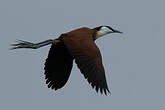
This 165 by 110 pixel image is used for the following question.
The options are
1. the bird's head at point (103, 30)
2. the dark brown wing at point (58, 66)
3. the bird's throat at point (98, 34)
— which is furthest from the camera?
the bird's head at point (103, 30)

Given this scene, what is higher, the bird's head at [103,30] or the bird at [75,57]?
the bird's head at [103,30]

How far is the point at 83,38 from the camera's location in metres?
16.3

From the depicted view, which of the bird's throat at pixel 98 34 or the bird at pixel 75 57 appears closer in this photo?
the bird at pixel 75 57

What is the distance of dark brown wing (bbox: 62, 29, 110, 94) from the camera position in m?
15.2

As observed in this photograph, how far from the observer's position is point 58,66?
1723 centimetres

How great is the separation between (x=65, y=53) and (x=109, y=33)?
2.42 m

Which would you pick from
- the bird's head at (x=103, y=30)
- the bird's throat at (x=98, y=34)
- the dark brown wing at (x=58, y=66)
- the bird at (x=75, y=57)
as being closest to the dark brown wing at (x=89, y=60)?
the bird at (x=75, y=57)

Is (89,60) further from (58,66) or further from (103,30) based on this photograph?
(103,30)

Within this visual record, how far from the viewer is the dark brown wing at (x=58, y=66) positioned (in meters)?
17.1

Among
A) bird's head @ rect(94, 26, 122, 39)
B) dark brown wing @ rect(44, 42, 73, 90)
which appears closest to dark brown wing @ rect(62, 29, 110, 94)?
dark brown wing @ rect(44, 42, 73, 90)

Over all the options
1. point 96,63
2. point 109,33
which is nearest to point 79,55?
point 96,63

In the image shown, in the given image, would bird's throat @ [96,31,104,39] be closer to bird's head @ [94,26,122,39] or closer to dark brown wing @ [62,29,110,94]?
bird's head @ [94,26,122,39]

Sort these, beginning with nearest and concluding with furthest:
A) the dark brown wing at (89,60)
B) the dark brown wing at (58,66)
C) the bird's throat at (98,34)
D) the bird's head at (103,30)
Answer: the dark brown wing at (89,60), the dark brown wing at (58,66), the bird's throat at (98,34), the bird's head at (103,30)

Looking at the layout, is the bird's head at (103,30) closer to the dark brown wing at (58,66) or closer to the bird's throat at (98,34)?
the bird's throat at (98,34)
